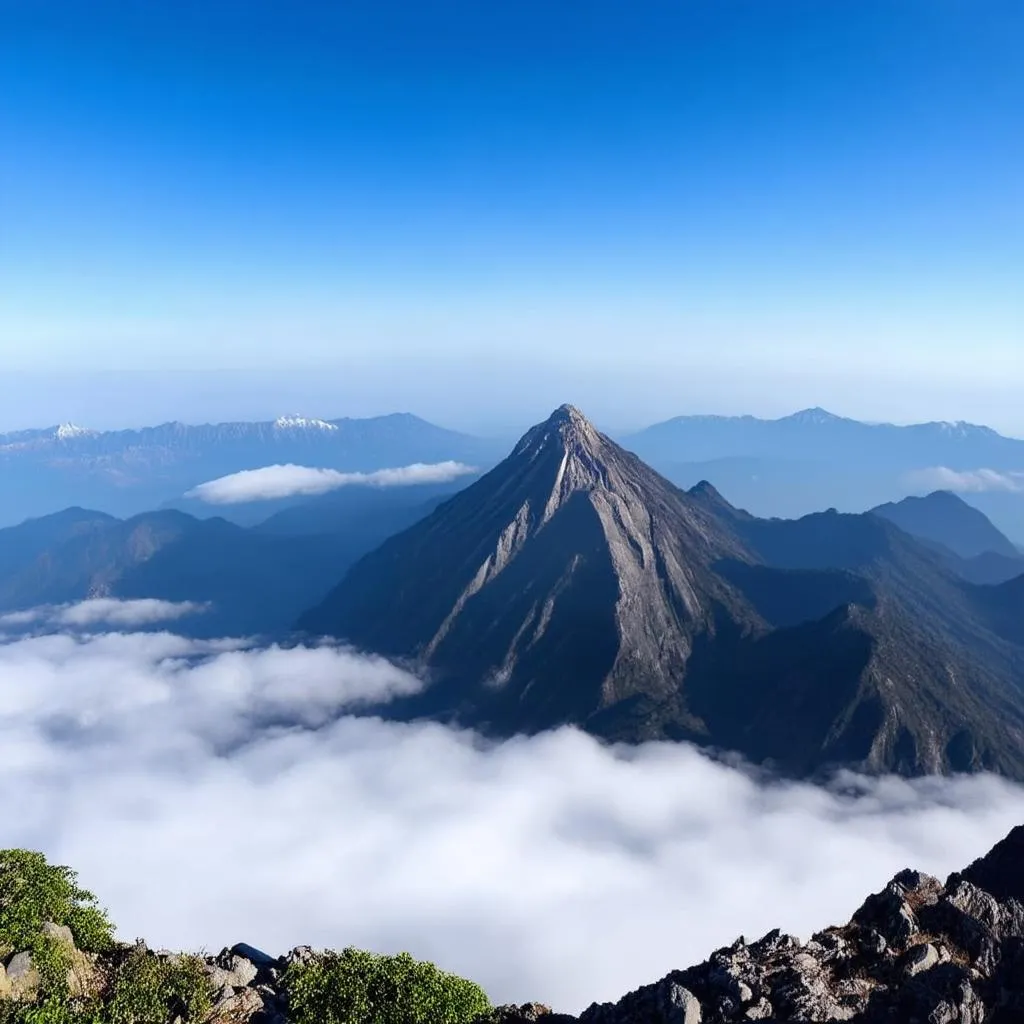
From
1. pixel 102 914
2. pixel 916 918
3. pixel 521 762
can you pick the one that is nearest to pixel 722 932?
pixel 521 762

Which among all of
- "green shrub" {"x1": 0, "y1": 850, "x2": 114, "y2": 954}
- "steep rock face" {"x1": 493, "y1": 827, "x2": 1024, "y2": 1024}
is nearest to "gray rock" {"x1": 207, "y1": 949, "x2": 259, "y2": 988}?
"green shrub" {"x1": 0, "y1": 850, "x2": 114, "y2": 954}

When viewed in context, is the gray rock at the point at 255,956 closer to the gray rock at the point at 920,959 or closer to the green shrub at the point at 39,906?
the green shrub at the point at 39,906

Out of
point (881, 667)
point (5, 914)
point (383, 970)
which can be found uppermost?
point (5, 914)

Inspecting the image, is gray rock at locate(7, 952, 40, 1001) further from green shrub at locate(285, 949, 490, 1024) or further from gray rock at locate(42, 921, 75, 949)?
green shrub at locate(285, 949, 490, 1024)

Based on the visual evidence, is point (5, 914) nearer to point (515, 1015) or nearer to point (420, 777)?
point (515, 1015)

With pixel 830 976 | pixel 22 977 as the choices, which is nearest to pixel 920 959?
pixel 830 976

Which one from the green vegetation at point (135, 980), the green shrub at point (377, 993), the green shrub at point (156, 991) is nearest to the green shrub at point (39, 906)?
the green vegetation at point (135, 980)
